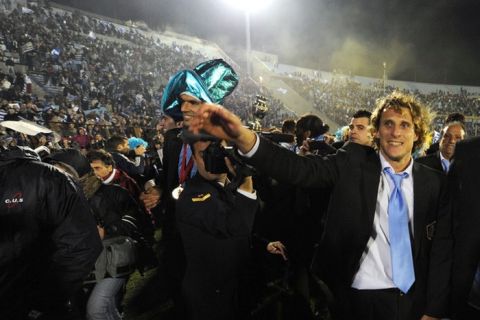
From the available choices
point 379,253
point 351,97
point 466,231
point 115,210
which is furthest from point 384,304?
point 351,97


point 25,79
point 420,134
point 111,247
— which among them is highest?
point 25,79

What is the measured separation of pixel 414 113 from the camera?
82.4 inches

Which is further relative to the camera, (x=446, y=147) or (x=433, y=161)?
(x=446, y=147)

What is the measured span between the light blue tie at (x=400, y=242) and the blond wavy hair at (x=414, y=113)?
0.39 m

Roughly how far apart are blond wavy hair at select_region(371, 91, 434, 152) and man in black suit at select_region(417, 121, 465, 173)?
147 centimetres

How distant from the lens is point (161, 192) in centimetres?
281

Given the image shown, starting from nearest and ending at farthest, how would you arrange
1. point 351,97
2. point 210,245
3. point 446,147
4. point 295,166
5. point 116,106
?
point 295,166 → point 210,245 → point 446,147 → point 116,106 → point 351,97

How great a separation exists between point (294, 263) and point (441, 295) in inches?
73.7

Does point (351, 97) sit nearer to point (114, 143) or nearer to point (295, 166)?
point (114, 143)

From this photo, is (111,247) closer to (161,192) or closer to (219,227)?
(161,192)

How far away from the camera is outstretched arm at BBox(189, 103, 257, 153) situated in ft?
4.49

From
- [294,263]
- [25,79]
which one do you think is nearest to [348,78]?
[25,79]

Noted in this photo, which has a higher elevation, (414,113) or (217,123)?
(414,113)

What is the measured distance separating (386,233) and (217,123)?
1113 millimetres
